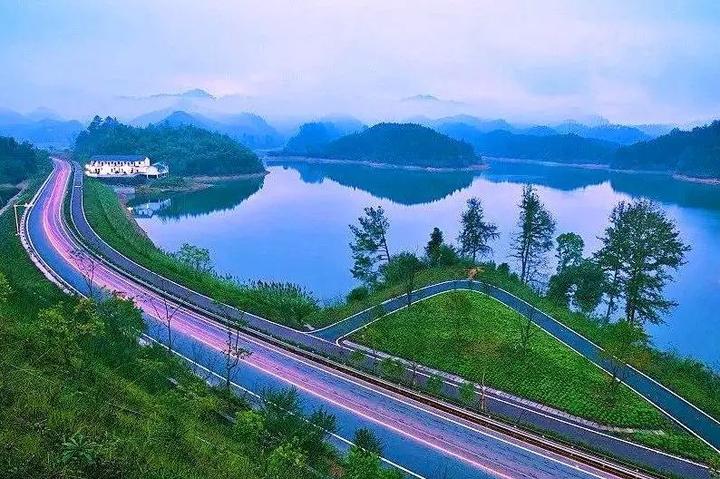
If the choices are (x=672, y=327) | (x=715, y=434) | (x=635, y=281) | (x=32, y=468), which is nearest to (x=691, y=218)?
(x=672, y=327)

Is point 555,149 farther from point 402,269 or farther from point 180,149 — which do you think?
point 402,269

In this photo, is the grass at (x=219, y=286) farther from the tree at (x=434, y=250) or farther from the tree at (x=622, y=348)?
the tree at (x=622, y=348)

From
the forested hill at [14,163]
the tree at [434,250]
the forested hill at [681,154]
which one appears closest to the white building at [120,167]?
the forested hill at [14,163]

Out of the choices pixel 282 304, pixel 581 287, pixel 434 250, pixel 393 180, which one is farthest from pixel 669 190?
pixel 282 304

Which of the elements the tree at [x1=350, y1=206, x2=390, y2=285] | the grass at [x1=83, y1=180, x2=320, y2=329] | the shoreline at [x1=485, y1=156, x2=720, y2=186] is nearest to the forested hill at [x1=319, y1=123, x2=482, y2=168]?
the shoreline at [x1=485, y1=156, x2=720, y2=186]

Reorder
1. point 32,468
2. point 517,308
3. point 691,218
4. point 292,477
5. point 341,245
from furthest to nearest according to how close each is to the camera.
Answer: point 691,218, point 341,245, point 517,308, point 292,477, point 32,468

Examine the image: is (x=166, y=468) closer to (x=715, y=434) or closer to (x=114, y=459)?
(x=114, y=459)
